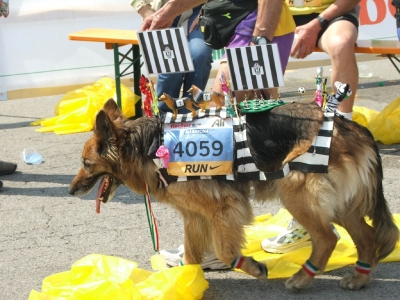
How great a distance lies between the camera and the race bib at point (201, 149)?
3.69m

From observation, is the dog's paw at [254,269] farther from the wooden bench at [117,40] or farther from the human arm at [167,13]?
the wooden bench at [117,40]

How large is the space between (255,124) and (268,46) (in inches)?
22.7

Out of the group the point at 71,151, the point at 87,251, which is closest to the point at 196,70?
the point at 71,151

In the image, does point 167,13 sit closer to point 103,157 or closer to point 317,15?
point 103,157

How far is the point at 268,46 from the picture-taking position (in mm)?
4059

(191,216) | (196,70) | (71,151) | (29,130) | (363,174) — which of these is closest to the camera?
(363,174)

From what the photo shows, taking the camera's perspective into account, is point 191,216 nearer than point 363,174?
No

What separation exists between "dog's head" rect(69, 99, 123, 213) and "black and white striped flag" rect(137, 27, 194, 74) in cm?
47

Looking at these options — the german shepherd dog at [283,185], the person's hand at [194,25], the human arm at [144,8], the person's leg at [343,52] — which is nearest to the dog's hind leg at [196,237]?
the german shepherd dog at [283,185]

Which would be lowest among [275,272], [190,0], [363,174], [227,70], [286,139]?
[275,272]

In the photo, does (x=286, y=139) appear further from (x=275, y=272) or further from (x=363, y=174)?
(x=275, y=272)

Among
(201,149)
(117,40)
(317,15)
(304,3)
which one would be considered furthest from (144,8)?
(201,149)

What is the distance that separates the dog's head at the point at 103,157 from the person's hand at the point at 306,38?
249 cm

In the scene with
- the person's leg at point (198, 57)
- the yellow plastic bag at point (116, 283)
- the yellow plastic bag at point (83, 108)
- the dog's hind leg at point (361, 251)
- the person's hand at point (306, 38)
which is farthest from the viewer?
the yellow plastic bag at point (83, 108)
